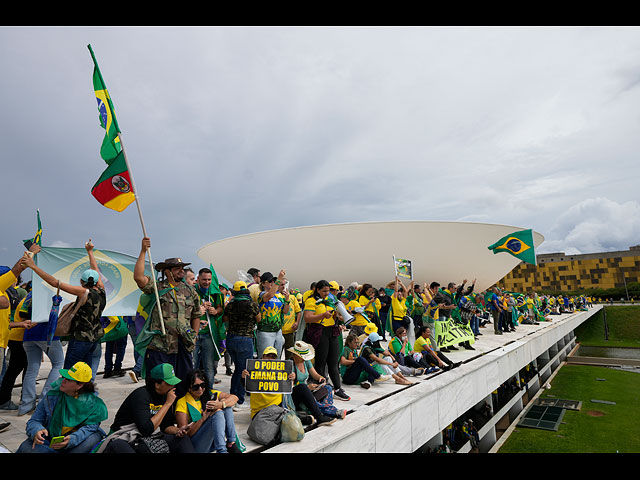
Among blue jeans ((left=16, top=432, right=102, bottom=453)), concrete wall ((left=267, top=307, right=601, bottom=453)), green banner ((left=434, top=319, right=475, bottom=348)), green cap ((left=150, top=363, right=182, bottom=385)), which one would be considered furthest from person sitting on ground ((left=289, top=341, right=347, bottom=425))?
green banner ((left=434, top=319, right=475, bottom=348))

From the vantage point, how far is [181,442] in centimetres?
301

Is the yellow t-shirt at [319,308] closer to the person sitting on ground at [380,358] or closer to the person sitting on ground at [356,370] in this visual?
the person sitting on ground at [356,370]

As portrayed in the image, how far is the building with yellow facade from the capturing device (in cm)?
5850

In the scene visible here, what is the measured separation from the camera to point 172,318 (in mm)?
3553

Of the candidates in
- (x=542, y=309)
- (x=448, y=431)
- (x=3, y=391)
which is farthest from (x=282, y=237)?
(x=3, y=391)

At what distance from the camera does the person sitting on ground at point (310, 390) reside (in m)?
3.91

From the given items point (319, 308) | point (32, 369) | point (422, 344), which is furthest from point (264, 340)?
point (422, 344)

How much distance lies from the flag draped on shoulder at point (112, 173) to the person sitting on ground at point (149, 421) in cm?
185

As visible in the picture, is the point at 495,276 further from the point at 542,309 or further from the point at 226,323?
the point at 226,323

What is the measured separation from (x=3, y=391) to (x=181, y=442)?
2694 millimetres

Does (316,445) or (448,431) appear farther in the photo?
(448,431)

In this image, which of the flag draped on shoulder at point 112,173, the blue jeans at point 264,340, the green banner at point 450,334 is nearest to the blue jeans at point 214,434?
the blue jeans at point 264,340

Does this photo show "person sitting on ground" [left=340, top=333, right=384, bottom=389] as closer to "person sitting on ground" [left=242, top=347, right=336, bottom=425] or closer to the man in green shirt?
"person sitting on ground" [left=242, top=347, right=336, bottom=425]
